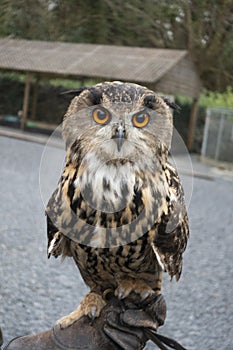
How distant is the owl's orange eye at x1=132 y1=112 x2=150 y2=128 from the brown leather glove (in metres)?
0.44

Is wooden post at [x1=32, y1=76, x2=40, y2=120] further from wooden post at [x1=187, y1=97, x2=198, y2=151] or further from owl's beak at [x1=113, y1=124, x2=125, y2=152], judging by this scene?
owl's beak at [x1=113, y1=124, x2=125, y2=152]

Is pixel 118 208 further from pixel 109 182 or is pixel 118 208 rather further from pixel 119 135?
pixel 119 135

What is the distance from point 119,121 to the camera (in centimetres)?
83

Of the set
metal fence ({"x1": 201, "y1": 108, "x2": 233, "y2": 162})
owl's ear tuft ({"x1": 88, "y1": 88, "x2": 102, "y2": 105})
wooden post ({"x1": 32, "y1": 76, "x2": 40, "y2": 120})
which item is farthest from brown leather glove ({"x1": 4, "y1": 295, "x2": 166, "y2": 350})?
wooden post ({"x1": 32, "y1": 76, "x2": 40, "y2": 120})

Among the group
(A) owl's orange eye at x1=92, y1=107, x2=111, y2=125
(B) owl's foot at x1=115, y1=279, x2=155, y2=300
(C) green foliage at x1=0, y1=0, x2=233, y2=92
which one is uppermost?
(C) green foliage at x1=0, y1=0, x2=233, y2=92

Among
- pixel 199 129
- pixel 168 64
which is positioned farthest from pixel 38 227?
pixel 199 129

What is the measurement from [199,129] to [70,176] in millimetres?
9447

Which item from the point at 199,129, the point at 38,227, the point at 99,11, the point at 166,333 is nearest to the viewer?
the point at 99,11

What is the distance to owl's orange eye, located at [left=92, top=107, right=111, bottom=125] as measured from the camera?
0.84 m

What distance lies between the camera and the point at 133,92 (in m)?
0.85

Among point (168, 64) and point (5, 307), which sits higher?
point (168, 64)

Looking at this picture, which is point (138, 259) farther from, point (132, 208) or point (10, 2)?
point (10, 2)

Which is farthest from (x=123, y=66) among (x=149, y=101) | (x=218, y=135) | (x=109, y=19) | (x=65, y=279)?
(x=149, y=101)

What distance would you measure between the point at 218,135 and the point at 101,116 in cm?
801
